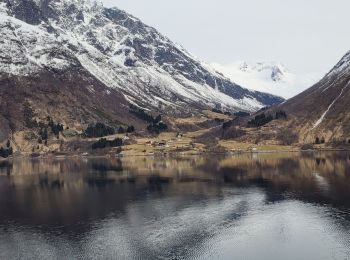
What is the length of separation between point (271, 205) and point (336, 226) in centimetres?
3570

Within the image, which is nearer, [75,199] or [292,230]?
[292,230]

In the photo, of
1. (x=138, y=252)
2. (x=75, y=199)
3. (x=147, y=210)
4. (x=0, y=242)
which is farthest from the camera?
(x=75, y=199)

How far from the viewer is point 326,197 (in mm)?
171875

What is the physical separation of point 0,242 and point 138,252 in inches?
1478

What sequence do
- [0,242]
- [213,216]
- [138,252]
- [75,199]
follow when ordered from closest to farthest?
[138,252] → [0,242] → [213,216] → [75,199]

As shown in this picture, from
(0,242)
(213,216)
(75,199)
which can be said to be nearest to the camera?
(0,242)

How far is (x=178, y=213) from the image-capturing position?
156000 millimetres

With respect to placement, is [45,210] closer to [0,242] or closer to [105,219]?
[105,219]

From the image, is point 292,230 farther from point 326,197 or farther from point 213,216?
point 326,197

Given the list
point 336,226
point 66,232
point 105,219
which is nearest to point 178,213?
point 105,219

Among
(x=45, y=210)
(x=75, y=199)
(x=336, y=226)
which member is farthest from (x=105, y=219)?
(x=336, y=226)

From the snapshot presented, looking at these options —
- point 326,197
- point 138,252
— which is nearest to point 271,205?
point 326,197

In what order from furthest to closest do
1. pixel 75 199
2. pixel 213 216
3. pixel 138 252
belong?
1. pixel 75 199
2. pixel 213 216
3. pixel 138 252

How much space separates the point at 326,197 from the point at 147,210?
196 feet
